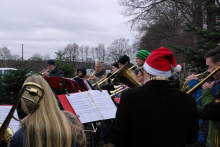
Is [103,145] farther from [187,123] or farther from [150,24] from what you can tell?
[150,24]

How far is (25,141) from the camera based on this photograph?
1.51m

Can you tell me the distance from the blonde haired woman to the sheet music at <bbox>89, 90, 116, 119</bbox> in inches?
56.8

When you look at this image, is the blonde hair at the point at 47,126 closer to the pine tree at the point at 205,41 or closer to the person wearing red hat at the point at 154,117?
the person wearing red hat at the point at 154,117

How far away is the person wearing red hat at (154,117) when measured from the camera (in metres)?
1.71

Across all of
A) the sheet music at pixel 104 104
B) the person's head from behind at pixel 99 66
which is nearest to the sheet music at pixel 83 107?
the sheet music at pixel 104 104

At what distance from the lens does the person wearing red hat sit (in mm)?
1707

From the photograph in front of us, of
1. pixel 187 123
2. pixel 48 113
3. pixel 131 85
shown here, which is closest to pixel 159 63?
pixel 187 123

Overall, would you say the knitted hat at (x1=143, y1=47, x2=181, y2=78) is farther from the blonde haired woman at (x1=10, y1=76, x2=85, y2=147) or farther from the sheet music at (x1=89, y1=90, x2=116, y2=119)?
the sheet music at (x1=89, y1=90, x2=116, y2=119)

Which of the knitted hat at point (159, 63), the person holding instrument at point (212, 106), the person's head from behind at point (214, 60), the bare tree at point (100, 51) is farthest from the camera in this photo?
the bare tree at point (100, 51)

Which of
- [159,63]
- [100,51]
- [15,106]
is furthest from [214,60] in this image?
[100,51]

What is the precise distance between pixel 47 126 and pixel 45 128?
0.02 m

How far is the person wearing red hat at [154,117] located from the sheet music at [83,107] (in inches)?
49.3

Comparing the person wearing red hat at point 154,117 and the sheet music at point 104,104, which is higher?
the person wearing red hat at point 154,117

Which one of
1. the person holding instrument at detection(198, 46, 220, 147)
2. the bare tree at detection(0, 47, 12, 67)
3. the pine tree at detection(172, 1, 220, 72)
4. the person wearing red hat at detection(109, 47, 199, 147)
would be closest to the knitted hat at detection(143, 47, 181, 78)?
the person wearing red hat at detection(109, 47, 199, 147)
